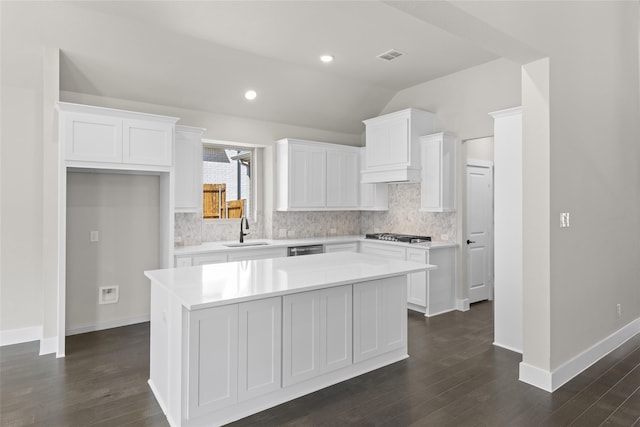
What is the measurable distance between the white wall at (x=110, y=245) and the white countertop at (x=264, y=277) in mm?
1820

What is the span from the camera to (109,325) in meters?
4.36

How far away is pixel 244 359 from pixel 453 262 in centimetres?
356

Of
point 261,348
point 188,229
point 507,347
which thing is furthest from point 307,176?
point 261,348

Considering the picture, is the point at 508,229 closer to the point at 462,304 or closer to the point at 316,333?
the point at 462,304

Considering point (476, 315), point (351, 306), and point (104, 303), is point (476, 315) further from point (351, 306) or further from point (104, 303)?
point (104, 303)

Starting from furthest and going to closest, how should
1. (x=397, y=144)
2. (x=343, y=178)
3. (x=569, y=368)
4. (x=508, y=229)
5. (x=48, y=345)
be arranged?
(x=343, y=178), (x=397, y=144), (x=508, y=229), (x=48, y=345), (x=569, y=368)

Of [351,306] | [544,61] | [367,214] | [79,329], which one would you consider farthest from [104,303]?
[544,61]

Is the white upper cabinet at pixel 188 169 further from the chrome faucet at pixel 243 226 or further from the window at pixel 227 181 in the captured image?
the chrome faucet at pixel 243 226

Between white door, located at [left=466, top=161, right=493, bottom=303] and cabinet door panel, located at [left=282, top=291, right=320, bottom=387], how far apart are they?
318 centimetres

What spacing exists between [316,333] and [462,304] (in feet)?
9.96

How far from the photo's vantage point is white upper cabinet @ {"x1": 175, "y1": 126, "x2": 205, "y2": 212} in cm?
454

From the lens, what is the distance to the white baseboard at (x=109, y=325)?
13.7ft

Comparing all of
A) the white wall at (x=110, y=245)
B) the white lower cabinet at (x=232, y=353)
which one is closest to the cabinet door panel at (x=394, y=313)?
the white lower cabinet at (x=232, y=353)

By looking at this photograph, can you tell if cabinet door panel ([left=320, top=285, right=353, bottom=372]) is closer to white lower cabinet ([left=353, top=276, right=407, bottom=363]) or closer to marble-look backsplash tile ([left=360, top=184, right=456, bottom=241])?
white lower cabinet ([left=353, top=276, right=407, bottom=363])
